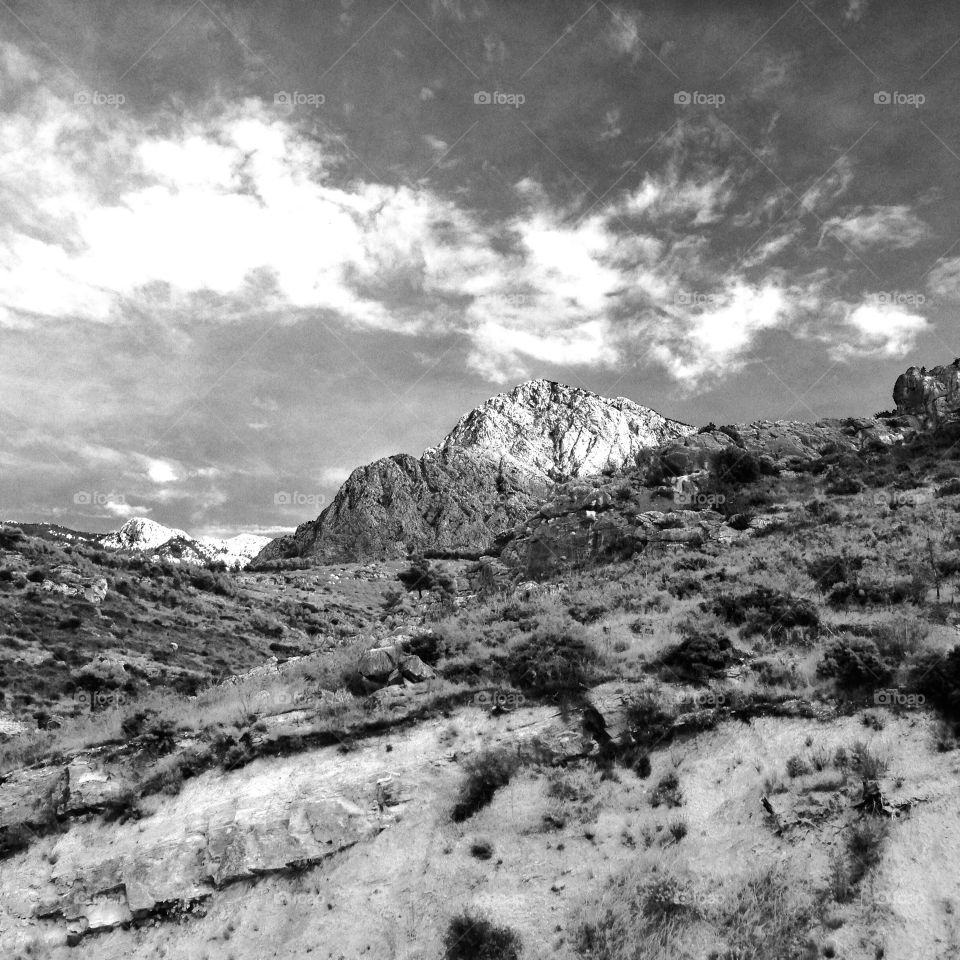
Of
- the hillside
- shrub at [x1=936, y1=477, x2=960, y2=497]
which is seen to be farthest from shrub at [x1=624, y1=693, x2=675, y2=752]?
shrub at [x1=936, y1=477, x2=960, y2=497]

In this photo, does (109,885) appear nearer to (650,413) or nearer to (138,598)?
(138,598)

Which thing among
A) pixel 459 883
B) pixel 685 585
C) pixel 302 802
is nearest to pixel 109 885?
pixel 302 802

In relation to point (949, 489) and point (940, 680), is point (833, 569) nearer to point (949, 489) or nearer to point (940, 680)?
point (940, 680)

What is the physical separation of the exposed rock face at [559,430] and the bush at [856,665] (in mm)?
129012

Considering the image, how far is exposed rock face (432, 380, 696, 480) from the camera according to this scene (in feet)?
514

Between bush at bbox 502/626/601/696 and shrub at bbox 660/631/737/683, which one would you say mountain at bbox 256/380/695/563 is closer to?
bush at bbox 502/626/601/696

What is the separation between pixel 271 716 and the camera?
17.5 meters

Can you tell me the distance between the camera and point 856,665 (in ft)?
49.6

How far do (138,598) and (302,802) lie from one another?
5685 centimetres

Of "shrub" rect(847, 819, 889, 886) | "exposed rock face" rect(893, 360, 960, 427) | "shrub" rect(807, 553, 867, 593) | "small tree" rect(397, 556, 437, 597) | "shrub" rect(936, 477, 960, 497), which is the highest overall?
"exposed rock face" rect(893, 360, 960, 427)

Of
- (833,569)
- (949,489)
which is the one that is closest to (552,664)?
(833,569)

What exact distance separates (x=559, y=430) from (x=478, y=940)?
161 m

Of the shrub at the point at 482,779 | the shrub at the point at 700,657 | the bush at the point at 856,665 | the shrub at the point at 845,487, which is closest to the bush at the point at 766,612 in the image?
the shrub at the point at 700,657

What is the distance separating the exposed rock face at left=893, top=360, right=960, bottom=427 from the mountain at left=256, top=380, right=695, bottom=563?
3518cm
